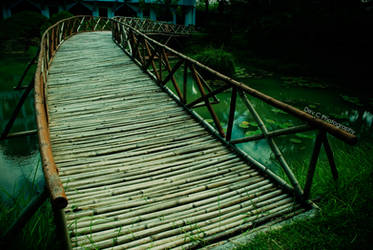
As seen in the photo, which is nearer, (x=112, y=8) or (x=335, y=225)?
(x=335, y=225)

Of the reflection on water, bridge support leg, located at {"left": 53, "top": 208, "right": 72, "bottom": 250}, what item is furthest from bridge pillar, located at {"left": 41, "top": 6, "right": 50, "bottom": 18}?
bridge support leg, located at {"left": 53, "top": 208, "right": 72, "bottom": 250}

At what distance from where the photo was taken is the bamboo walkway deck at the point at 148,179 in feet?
6.67

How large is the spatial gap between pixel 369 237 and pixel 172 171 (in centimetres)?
177

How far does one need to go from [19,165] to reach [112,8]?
24.5 meters

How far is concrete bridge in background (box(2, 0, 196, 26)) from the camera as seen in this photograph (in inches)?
884

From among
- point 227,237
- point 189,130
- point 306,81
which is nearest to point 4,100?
point 189,130

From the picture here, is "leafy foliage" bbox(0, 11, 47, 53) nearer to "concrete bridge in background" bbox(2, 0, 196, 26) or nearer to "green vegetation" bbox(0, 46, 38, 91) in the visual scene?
"green vegetation" bbox(0, 46, 38, 91)

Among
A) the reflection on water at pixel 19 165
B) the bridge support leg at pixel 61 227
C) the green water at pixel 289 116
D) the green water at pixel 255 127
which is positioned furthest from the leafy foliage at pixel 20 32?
the bridge support leg at pixel 61 227

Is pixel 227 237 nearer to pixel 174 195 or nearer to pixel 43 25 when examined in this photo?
pixel 174 195

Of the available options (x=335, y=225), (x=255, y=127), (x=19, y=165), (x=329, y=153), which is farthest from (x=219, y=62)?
(x=335, y=225)

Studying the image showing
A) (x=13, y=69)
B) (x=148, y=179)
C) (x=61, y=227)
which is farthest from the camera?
(x=13, y=69)

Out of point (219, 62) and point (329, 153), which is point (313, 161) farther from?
point (219, 62)

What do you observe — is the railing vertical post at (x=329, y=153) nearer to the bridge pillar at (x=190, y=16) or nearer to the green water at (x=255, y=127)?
the green water at (x=255, y=127)

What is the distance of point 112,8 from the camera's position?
83.7ft
